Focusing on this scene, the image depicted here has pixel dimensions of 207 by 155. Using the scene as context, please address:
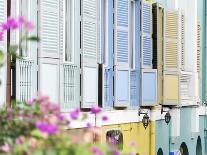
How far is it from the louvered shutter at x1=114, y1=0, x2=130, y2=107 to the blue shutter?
1.50 metres

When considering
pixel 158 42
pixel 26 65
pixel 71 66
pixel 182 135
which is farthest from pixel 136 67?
pixel 26 65

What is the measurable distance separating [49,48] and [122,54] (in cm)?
413

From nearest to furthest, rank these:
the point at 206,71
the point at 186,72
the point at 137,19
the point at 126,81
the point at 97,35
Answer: the point at 97,35, the point at 126,81, the point at 137,19, the point at 186,72, the point at 206,71

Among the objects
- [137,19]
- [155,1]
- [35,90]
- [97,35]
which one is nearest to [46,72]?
[35,90]

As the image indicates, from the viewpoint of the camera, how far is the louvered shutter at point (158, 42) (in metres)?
19.9

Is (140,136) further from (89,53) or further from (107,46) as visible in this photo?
(89,53)

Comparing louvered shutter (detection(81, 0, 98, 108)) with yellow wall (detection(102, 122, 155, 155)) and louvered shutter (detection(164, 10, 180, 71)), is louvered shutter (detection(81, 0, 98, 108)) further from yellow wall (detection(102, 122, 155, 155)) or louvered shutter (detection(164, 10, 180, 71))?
louvered shutter (detection(164, 10, 180, 71))

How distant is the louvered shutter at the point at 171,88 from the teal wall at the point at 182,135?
604mm

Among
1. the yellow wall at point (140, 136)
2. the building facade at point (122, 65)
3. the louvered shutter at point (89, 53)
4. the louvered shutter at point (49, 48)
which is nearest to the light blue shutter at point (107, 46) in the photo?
Result: the building facade at point (122, 65)

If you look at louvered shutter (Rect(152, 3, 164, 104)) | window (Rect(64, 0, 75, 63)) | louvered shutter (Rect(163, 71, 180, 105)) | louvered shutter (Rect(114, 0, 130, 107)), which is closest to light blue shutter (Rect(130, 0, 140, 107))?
louvered shutter (Rect(114, 0, 130, 107))

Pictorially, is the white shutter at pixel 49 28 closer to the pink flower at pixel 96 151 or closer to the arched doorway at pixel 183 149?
the pink flower at pixel 96 151

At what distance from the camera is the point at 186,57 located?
966 inches

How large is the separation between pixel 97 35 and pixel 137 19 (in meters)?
3.40

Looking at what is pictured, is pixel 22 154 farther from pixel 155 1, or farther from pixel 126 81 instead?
pixel 155 1
